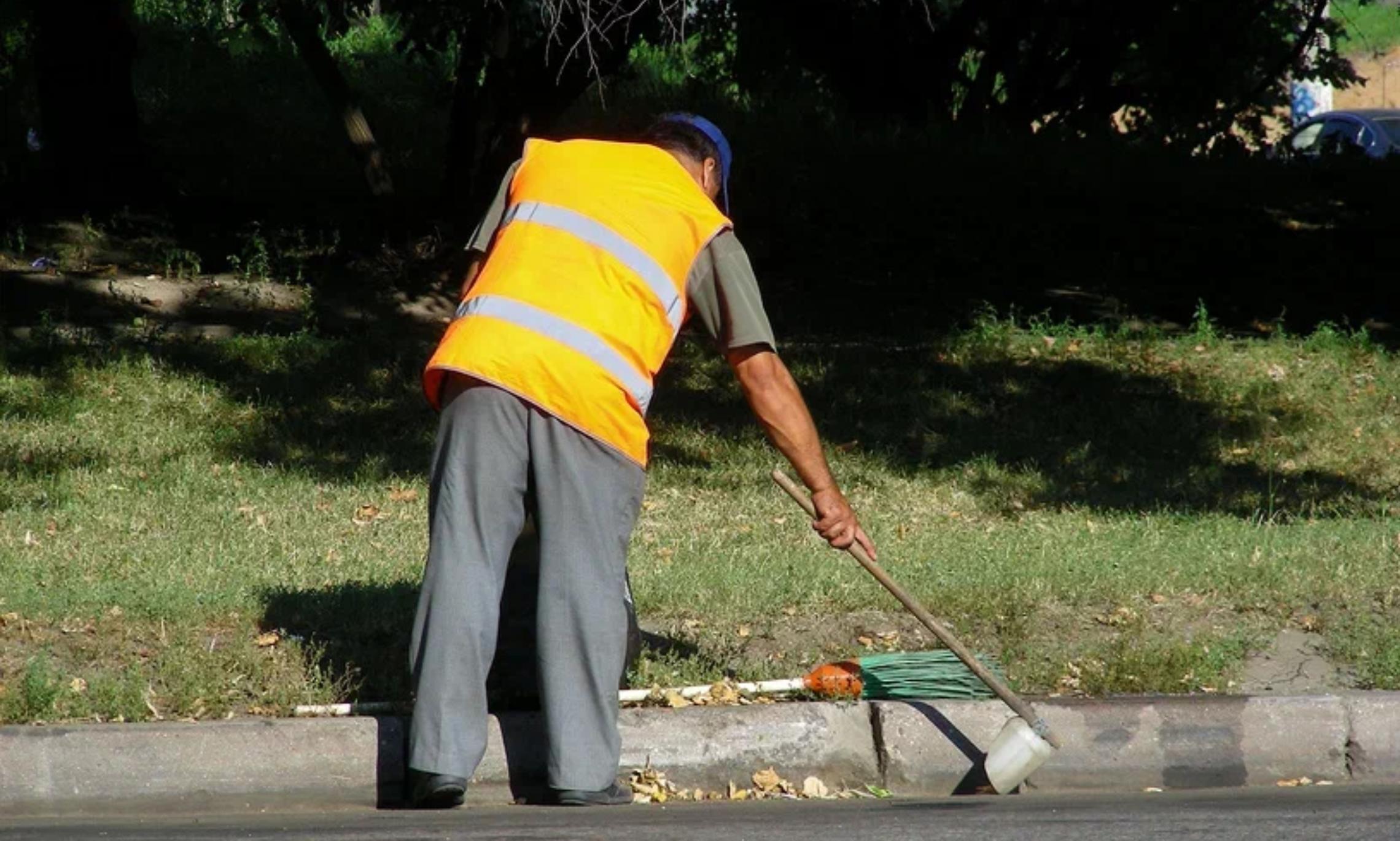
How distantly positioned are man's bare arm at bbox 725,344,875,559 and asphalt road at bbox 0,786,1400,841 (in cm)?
76

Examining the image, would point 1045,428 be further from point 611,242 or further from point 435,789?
point 435,789

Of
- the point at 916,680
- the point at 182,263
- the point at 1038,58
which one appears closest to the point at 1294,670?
the point at 916,680

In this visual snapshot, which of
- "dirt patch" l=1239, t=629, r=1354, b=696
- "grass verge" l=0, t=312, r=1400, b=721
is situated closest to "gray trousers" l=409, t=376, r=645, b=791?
"grass verge" l=0, t=312, r=1400, b=721

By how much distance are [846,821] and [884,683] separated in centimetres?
73

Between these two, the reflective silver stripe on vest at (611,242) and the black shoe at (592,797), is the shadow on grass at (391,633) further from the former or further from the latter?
the reflective silver stripe on vest at (611,242)

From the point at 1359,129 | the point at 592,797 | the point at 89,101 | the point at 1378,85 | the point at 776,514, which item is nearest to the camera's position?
the point at 592,797

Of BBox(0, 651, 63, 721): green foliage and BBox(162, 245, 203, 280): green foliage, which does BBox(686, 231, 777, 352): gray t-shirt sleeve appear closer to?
BBox(0, 651, 63, 721): green foliage

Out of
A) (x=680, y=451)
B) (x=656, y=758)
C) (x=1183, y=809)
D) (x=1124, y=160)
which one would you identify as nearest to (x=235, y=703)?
(x=656, y=758)

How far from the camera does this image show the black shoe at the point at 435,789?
4.59m

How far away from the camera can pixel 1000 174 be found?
15.4 meters

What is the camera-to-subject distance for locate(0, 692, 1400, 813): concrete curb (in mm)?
4785

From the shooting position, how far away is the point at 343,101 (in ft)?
40.0

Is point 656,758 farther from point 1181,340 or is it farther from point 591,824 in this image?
point 1181,340

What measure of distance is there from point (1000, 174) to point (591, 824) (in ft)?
38.3
